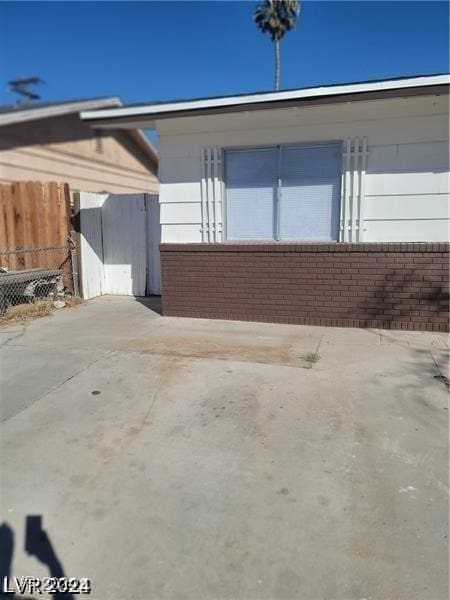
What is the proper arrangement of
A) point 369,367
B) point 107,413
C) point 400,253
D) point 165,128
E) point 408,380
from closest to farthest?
point 107,413, point 408,380, point 369,367, point 400,253, point 165,128

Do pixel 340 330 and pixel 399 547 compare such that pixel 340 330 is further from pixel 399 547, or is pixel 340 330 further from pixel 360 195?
pixel 399 547

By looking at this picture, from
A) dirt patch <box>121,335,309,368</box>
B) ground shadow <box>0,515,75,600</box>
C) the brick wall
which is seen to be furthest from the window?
ground shadow <box>0,515,75,600</box>

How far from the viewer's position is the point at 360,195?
6.32 meters

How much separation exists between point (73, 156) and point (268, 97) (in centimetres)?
842

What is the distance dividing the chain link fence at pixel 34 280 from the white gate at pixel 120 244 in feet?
1.20

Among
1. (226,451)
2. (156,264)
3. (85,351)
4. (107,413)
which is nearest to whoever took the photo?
(226,451)

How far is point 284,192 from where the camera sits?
22.0 feet

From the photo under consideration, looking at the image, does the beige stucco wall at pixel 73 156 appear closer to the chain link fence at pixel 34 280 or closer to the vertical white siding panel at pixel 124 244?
the chain link fence at pixel 34 280

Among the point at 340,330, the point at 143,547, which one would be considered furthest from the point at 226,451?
the point at 340,330

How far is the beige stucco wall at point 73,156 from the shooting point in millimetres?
10836

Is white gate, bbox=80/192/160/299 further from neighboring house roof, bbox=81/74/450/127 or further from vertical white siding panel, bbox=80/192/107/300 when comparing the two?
neighboring house roof, bbox=81/74/450/127

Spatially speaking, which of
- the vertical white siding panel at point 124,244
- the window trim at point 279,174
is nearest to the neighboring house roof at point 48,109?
the vertical white siding panel at point 124,244

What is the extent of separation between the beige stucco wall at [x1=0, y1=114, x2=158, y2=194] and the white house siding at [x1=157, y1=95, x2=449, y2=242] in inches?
227

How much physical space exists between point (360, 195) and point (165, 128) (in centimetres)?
317
